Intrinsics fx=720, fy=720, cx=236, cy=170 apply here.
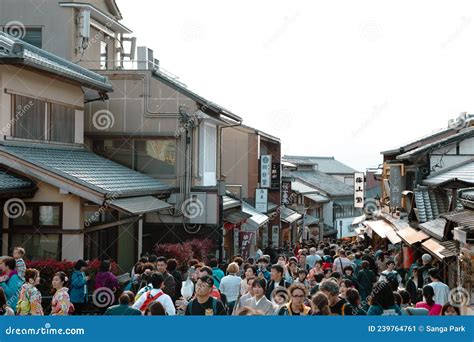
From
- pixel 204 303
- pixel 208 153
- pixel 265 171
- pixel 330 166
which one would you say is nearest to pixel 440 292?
pixel 204 303

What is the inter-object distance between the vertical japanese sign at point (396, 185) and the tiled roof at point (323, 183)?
3287 cm

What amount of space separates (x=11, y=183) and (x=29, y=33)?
11482 millimetres

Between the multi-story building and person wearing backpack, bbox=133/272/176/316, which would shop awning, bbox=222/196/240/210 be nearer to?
the multi-story building

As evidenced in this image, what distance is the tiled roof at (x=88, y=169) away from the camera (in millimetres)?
16938

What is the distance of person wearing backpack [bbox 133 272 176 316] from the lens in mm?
10391

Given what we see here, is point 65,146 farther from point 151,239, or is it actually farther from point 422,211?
point 422,211

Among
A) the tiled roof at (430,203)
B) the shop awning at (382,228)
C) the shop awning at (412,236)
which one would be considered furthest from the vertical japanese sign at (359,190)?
the shop awning at (412,236)

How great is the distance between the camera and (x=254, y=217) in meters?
33.5

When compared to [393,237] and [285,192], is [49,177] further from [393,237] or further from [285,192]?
[285,192]

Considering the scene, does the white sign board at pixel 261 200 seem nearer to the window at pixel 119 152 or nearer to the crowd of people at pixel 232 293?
the window at pixel 119 152

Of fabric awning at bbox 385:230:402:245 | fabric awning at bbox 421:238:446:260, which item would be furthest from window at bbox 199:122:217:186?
fabric awning at bbox 421:238:446:260

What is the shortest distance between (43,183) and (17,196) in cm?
69

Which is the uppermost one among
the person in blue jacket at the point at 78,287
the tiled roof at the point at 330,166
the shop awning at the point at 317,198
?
the tiled roof at the point at 330,166

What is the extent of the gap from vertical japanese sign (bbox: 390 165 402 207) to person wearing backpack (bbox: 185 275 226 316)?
2153cm
